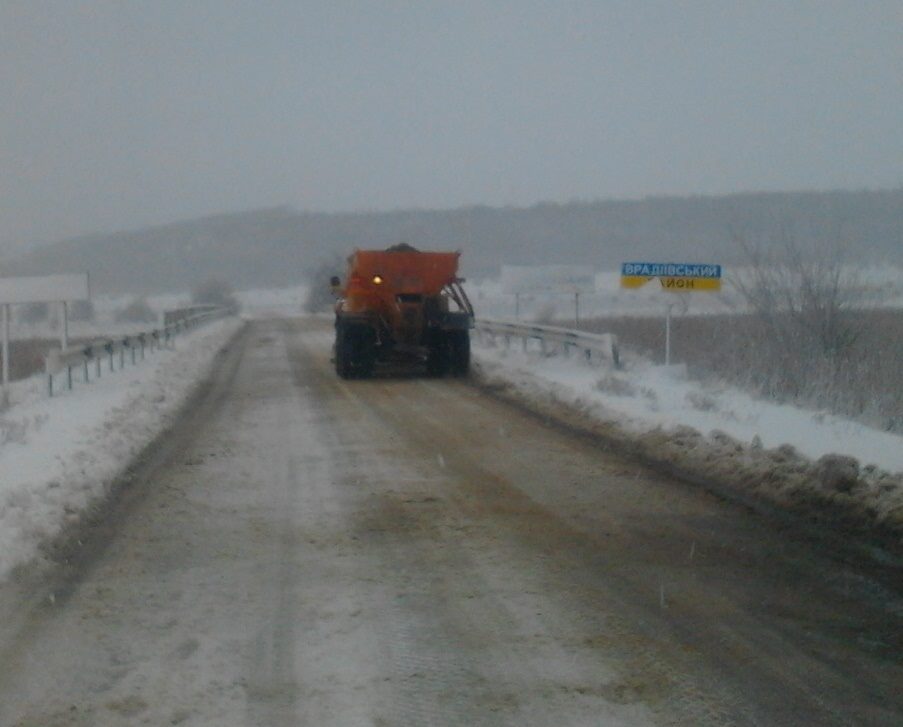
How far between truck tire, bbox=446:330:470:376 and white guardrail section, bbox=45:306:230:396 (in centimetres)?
700

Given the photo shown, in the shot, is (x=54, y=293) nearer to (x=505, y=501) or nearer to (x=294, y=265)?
(x=505, y=501)

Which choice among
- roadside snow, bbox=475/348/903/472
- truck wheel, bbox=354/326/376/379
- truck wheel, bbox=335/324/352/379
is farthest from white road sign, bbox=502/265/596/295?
roadside snow, bbox=475/348/903/472

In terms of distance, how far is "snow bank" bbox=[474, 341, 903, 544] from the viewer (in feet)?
32.6

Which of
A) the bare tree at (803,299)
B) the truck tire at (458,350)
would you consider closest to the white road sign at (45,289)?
the truck tire at (458,350)

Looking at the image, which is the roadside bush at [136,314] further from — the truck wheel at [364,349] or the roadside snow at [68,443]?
the truck wheel at [364,349]

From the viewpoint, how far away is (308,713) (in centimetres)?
512

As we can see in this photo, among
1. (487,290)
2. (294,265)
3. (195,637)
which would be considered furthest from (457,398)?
(294,265)

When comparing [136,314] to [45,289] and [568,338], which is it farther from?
[568,338]

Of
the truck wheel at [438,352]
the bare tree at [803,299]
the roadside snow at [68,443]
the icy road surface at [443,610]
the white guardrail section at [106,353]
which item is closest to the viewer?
the icy road surface at [443,610]

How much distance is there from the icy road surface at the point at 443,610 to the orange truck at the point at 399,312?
1050cm

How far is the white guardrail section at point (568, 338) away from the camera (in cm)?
2128

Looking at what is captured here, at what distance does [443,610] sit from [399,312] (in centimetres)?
1561

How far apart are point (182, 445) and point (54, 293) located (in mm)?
10540

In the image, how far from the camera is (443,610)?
671 centimetres
